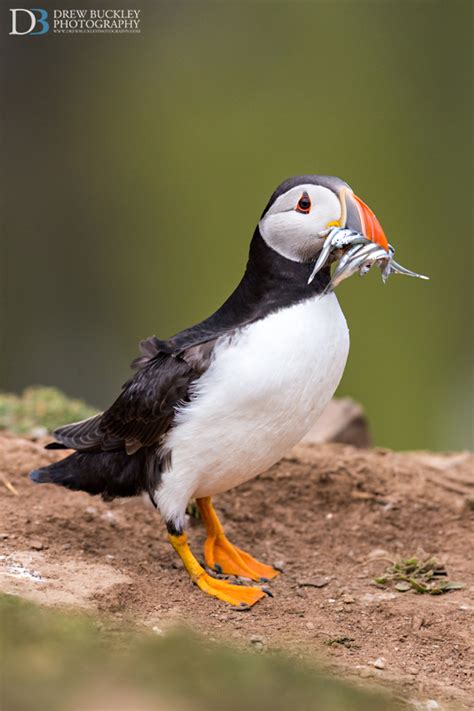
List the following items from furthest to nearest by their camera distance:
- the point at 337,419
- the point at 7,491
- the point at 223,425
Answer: the point at 337,419 → the point at 7,491 → the point at 223,425

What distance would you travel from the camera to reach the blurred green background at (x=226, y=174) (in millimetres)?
13000

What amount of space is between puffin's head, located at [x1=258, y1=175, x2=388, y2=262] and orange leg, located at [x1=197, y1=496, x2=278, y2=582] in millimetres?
1447

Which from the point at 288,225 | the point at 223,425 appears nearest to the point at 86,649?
the point at 223,425

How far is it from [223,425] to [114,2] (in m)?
9.87

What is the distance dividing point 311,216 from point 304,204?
0.21ft

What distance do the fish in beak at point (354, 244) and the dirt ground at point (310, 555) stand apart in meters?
1.50

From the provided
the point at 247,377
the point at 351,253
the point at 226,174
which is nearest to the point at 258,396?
the point at 247,377

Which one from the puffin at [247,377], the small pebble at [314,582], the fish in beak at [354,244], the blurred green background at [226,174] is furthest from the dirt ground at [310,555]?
the blurred green background at [226,174]

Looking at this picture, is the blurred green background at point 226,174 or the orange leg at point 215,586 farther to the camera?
the blurred green background at point 226,174

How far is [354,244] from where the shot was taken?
422 cm

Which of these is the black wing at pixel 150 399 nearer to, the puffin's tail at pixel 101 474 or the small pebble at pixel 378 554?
the puffin's tail at pixel 101 474

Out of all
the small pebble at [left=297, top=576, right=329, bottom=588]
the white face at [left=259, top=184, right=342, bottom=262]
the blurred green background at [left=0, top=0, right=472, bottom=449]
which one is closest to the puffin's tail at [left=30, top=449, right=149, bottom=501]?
the small pebble at [left=297, top=576, right=329, bottom=588]

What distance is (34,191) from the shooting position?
14297mm

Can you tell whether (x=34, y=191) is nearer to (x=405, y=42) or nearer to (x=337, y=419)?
(x=405, y=42)
